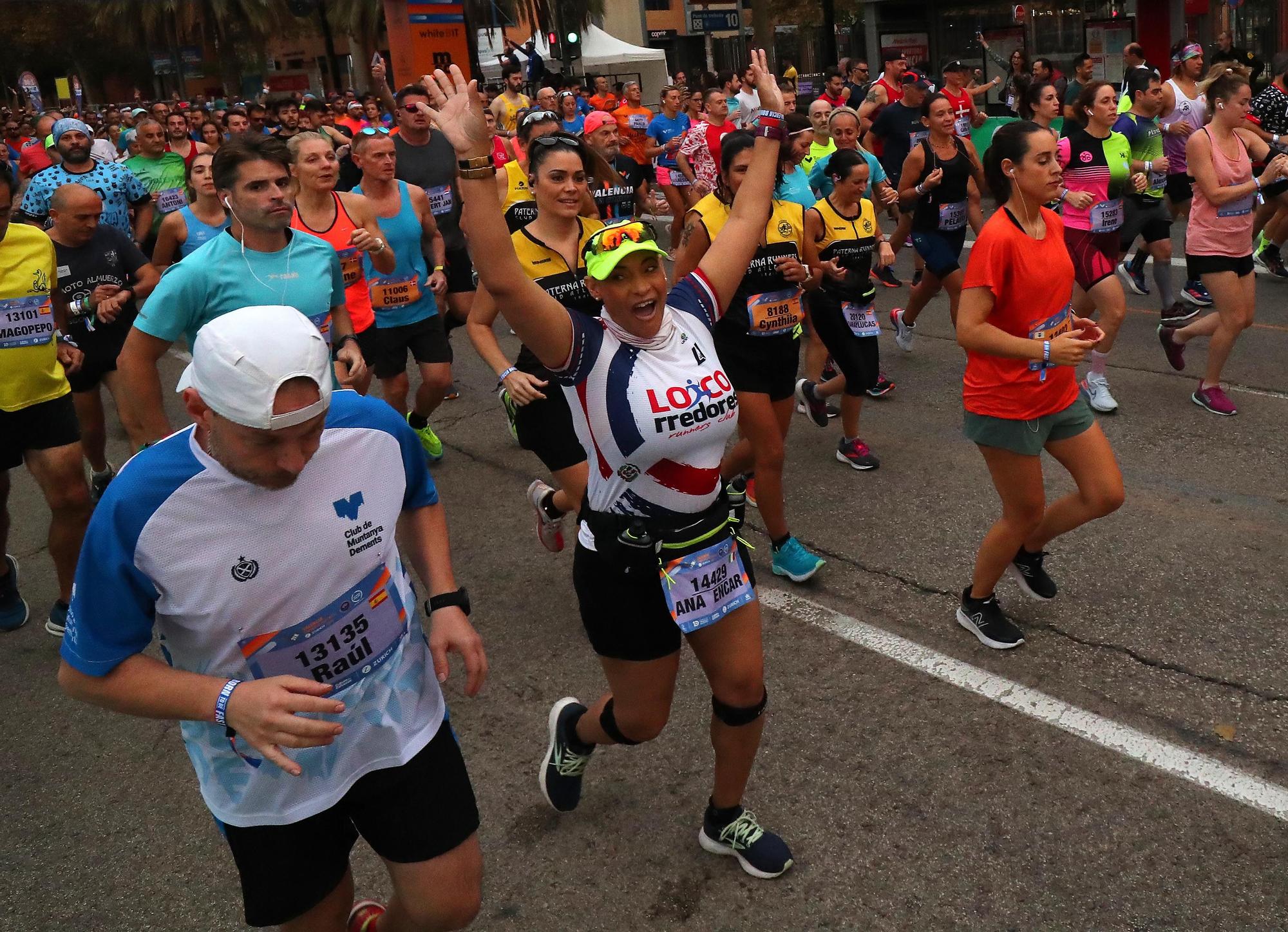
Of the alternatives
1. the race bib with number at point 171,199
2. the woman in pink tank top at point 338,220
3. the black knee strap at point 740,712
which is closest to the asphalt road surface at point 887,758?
the black knee strap at point 740,712

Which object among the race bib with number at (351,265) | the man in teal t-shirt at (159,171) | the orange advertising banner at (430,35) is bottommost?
the race bib with number at (351,265)

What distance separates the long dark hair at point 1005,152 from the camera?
4.30 meters

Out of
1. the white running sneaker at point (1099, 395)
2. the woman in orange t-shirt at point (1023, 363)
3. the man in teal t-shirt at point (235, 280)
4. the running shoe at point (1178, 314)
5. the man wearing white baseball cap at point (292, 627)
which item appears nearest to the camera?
the man wearing white baseball cap at point (292, 627)

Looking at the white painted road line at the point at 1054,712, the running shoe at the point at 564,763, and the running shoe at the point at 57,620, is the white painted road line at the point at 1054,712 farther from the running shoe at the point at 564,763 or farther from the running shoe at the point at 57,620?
the running shoe at the point at 57,620

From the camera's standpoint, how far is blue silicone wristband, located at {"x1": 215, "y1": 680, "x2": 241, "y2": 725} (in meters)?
2.16

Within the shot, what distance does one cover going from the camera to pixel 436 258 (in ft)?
23.3

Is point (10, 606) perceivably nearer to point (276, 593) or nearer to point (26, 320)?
point (26, 320)

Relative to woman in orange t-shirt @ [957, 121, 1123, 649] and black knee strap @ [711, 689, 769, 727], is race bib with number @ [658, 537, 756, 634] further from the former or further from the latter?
woman in orange t-shirt @ [957, 121, 1123, 649]

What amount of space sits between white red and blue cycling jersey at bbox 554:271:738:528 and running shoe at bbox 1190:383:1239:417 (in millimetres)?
4947

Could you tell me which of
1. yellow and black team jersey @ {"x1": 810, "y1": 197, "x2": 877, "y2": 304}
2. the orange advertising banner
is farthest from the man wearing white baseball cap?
the orange advertising banner

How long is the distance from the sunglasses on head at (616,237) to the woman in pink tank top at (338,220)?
8.05 feet

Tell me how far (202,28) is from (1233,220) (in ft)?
189

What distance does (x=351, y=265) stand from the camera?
6.03 metres

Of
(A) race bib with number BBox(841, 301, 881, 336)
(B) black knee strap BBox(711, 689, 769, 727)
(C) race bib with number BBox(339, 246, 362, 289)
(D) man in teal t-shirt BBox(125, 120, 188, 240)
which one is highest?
(D) man in teal t-shirt BBox(125, 120, 188, 240)
